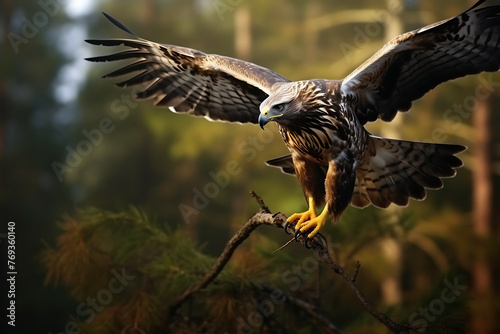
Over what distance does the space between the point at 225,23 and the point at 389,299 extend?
16.8 ft

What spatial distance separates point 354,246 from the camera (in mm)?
3193

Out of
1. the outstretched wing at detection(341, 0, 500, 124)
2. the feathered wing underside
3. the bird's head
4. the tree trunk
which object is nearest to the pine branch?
the bird's head

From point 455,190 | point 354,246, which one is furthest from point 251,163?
point 354,246

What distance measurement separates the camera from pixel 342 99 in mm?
2314

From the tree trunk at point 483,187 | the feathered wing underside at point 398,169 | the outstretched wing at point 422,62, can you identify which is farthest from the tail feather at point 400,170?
the tree trunk at point 483,187

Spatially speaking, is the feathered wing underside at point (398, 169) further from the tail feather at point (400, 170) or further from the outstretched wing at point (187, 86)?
the outstretched wing at point (187, 86)

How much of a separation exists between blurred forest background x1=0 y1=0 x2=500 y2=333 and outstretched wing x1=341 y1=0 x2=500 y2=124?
3.02 ft

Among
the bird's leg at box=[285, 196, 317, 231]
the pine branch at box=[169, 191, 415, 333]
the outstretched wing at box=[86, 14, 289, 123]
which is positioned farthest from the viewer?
the outstretched wing at box=[86, 14, 289, 123]

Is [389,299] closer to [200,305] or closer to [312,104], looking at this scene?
[200,305]

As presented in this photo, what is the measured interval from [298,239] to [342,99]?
62 cm

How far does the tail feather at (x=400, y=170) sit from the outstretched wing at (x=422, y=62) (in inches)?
6.5

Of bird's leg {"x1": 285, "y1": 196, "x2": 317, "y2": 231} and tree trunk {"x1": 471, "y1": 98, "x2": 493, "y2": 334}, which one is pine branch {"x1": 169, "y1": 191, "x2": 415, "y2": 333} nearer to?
bird's leg {"x1": 285, "y1": 196, "x2": 317, "y2": 231}

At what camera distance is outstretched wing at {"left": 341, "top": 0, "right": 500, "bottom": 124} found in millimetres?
2297

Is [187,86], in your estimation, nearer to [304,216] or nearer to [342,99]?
[342,99]
